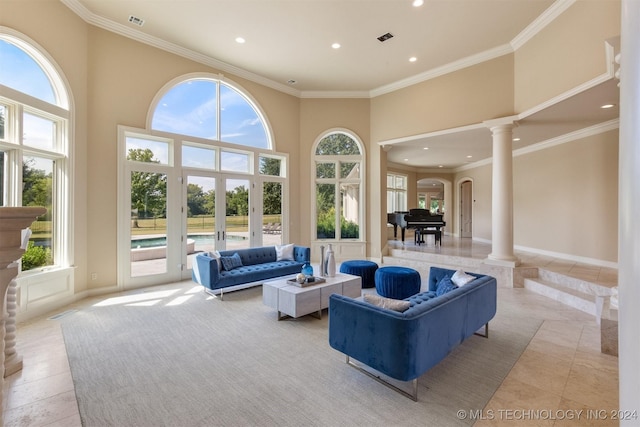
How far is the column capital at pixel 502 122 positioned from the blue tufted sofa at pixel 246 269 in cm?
452

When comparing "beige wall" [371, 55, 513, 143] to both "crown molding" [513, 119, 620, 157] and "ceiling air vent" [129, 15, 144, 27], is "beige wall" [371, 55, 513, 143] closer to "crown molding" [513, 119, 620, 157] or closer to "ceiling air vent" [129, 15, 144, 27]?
"crown molding" [513, 119, 620, 157]

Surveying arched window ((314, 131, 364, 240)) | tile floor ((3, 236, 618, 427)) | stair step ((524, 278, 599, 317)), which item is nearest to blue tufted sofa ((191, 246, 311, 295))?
tile floor ((3, 236, 618, 427))

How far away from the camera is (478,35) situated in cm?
537

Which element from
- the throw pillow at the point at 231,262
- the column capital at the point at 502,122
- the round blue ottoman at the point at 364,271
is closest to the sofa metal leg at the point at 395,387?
the round blue ottoman at the point at 364,271

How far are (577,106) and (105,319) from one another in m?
8.00

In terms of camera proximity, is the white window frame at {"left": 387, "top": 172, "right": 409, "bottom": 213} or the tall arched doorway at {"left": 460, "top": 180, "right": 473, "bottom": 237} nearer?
the white window frame at {"left": 387, "top": 172, "right": 409, "bottom": 213}

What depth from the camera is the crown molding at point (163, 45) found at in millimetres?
4770

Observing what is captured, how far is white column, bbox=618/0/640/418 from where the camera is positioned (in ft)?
3.10

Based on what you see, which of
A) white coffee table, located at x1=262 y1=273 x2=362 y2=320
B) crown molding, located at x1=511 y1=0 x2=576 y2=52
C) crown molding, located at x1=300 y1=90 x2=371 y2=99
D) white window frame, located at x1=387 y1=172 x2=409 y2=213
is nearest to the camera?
white coffee table, located at x1=262 y1=273 x2=362 y2=320

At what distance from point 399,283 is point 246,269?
276cm

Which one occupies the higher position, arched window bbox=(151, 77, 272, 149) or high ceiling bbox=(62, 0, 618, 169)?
high ceiling bbox=(62, 0, 618, 169)

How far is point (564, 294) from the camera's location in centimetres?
477

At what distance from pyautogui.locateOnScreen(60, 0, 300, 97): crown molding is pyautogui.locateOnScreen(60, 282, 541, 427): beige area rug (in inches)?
189

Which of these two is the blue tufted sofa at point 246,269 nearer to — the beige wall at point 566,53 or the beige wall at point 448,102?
the beige wall at point 448,102
